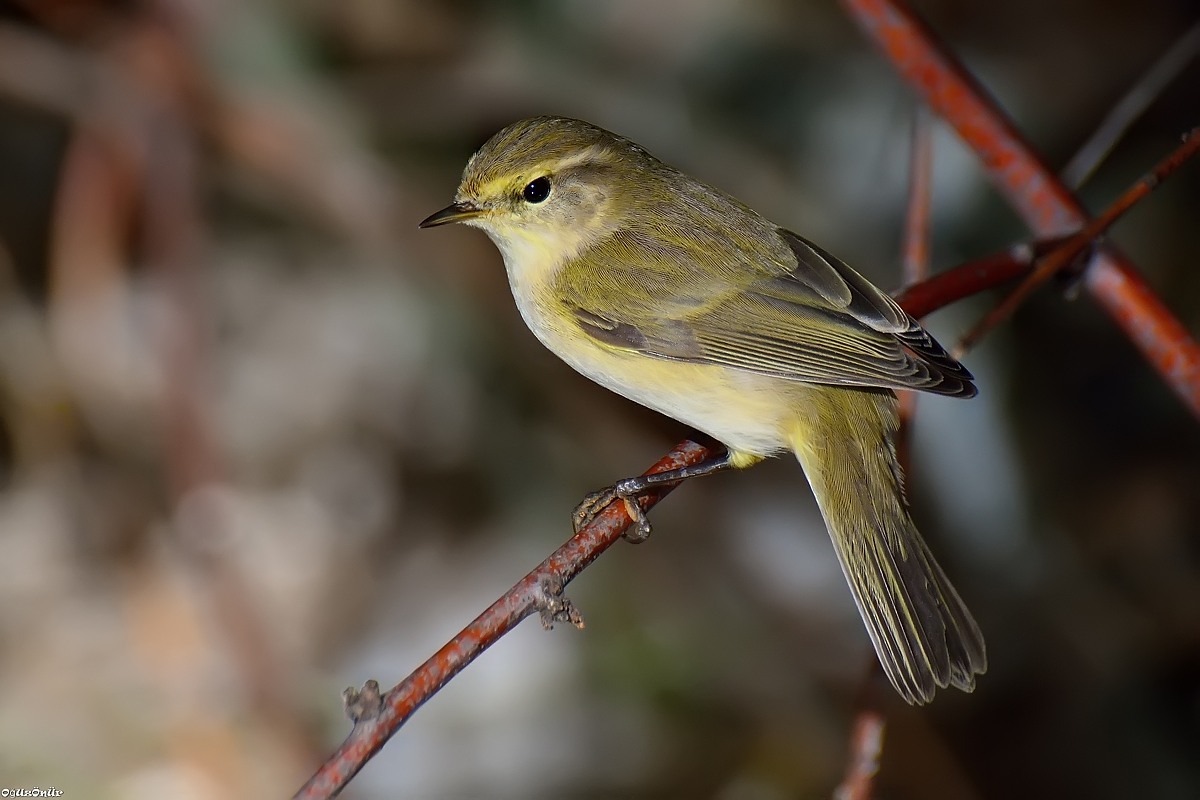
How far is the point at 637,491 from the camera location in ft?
8.74

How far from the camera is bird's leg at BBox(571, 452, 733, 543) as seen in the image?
104 inches

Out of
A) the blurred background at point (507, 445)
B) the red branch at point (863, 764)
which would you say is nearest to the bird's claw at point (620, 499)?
the red branch at point (863, 764)

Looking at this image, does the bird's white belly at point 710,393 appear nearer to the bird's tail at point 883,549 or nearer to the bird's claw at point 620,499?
the bird's tail at point 883,549

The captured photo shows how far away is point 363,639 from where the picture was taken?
4656mm

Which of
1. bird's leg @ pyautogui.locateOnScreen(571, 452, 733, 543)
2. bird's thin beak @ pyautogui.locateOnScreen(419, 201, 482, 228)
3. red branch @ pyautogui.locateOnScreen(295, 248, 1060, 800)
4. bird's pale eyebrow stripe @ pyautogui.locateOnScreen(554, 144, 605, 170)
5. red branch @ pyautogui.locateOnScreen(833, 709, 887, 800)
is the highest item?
bird's pale eyebrow stripe @ pyautogui.locateOnScreen(554, 144, 605, 170)

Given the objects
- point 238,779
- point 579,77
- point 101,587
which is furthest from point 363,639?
point 579,77

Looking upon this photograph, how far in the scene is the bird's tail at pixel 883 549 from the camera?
2.62 metres

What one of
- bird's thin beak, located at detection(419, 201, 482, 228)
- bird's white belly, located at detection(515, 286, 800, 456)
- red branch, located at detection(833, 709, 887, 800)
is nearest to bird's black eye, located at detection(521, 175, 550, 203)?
bird's thin beak, located at detection(419, 201, 482, 228)

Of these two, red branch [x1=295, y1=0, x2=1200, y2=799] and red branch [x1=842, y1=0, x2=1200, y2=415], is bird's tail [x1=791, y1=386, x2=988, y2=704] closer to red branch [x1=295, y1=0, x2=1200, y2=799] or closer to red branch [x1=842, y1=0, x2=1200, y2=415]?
red branch [x1=295, y1=0, x2=1200, y2=799]

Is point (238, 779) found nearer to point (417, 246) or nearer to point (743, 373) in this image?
point (417, 246)

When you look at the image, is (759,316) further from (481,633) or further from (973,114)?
(481,633)

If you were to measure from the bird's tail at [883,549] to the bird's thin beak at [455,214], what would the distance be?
90cm

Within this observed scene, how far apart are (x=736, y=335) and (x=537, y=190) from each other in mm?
598

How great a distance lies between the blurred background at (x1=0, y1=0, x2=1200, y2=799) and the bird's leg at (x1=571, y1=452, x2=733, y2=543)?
4.83 feet
